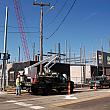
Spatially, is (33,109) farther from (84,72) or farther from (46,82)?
(84,72)

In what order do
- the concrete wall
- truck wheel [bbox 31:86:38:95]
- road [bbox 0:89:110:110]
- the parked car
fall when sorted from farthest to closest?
the concrete wall, the parked car, truck wheel [bbox 31:86:38:95], road [bbox 0:89:110:110]

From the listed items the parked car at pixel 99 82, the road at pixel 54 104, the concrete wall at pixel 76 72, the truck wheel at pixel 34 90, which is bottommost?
the road at pixel 54 104

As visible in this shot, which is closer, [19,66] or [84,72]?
[19,66]

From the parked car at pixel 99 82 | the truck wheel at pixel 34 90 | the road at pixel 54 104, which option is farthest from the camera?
the parked car at pixel 99 82

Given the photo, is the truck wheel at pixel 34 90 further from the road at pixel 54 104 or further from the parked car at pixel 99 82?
the parked car at pixel 99 82

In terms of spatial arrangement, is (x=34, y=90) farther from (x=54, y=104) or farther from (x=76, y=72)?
Answer: (x=76, y=72)

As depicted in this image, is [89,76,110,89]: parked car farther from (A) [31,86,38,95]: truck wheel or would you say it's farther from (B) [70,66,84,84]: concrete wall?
(B) [70,66,84,84]: concrete wall

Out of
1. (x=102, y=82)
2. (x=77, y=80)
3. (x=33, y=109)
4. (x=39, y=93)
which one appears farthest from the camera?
(x=77, y=80)

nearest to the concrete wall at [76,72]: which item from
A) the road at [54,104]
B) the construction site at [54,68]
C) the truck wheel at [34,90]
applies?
the construction site at [54,68]

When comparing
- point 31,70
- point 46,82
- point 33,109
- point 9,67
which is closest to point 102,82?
point 31,70

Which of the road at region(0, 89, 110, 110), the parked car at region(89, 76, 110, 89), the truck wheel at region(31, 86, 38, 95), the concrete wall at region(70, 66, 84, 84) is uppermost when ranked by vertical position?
the concrete wall at region(70, 66, 84, 84)

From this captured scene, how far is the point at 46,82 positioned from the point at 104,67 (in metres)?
31.9

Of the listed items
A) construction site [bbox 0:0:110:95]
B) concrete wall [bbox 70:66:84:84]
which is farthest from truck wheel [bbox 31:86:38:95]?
concrete wall [bbox 70:66:84:84]

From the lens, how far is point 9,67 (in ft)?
156
